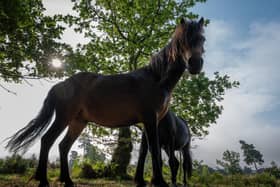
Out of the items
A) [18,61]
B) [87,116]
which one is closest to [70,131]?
[87,116]

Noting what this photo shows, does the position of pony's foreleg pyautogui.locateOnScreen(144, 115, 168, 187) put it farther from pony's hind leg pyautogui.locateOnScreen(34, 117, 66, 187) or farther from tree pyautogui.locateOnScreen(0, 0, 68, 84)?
tree pyautogui.locateOnScreen(0, 0, 68, 84)

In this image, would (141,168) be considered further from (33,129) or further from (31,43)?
(31,43)

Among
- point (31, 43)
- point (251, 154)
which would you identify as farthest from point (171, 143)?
point (251, 154)

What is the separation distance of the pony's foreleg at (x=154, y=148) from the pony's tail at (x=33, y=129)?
157 cm

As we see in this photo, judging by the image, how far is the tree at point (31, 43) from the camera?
6.01 m

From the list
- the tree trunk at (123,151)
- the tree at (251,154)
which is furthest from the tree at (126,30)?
the tree at (251,154)

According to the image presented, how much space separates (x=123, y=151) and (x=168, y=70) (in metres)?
8.70

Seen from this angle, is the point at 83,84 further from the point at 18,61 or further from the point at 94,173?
the point at 94,173

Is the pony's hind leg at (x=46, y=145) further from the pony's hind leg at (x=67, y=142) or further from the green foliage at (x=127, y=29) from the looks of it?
the green foliage at (x=127, y=29)

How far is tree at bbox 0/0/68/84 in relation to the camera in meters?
6.01

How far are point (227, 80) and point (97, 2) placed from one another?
321 inches

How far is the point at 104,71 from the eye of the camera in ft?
39.1

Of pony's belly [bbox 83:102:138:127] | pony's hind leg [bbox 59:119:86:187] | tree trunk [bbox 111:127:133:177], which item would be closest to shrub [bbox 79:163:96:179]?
tree trunk [bbox 111:127:133:177]

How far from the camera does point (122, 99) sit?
11.1 feet
